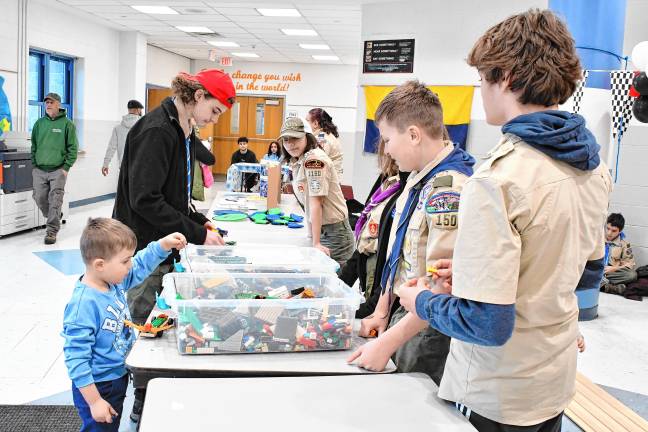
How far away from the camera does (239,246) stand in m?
2.49

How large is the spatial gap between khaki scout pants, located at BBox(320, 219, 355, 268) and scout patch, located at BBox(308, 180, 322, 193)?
0.33 metres

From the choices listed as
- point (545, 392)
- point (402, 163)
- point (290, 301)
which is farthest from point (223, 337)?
point (545, 392)

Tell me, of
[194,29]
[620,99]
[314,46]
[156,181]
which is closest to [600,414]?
[156,181]

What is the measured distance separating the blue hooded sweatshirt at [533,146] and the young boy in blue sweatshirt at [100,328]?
1.15 metres

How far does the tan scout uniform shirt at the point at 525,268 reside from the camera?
1.17m

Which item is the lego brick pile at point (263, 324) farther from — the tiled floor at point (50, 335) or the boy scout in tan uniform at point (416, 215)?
the tiled floor at point (50, 335)

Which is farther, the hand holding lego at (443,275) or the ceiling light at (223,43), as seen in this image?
the ceiling light at (223,43)

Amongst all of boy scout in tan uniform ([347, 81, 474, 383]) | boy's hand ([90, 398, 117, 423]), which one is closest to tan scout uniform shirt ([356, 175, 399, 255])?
boy scout in tan uniform ([347, 81, 474, 383])

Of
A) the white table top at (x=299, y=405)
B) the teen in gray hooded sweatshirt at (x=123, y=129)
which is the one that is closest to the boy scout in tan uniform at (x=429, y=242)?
the white table top at (x=299, y=405)

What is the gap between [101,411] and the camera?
1849 millimetres

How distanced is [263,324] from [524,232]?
0.83 meters

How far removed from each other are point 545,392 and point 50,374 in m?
3.05

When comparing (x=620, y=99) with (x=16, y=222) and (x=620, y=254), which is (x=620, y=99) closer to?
(x=620, y=254)

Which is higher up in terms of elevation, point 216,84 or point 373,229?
point 216,84
